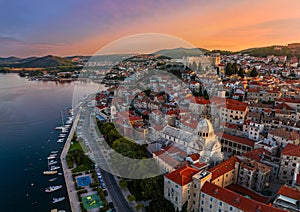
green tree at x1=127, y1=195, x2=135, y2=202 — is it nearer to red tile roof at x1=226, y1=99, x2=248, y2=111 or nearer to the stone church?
the stone church

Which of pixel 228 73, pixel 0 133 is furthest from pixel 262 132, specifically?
pixel 0 133

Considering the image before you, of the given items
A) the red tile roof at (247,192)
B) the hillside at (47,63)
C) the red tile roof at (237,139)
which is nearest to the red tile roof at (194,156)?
the red tile roof at (247,192)

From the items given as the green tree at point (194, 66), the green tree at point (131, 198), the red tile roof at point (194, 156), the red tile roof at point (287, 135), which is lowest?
the green tree at point (131, 198)

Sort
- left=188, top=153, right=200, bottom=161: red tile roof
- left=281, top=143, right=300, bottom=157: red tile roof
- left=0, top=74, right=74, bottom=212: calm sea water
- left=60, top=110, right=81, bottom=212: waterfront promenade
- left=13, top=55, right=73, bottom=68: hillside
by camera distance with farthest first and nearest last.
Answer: left=13, top=55, right=73, bottom=68: hillside → left=0, top=74, right=74, bottom=212: calm sea water → left=188, top=153, right=200, bottom=161: red tile roof → left=60, top=110, right=81, bottom=212: waterfront promenade → left=281, top=143, right=300, bottom=157: red tile roof

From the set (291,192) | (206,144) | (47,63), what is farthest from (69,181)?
(47,63)

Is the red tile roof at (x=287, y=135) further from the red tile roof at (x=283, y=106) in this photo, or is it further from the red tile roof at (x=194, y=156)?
the red tile roof at (x=194, y=156)

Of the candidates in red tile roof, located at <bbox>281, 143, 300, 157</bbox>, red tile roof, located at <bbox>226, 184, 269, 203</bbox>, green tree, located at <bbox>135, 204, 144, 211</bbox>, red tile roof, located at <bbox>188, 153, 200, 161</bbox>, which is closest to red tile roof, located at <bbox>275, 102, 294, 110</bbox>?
red tile roof, located at <bbox>281, 143, 300, 157</bbox>

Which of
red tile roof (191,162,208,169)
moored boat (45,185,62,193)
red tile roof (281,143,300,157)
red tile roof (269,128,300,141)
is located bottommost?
moored boat (45,185,62,193)
